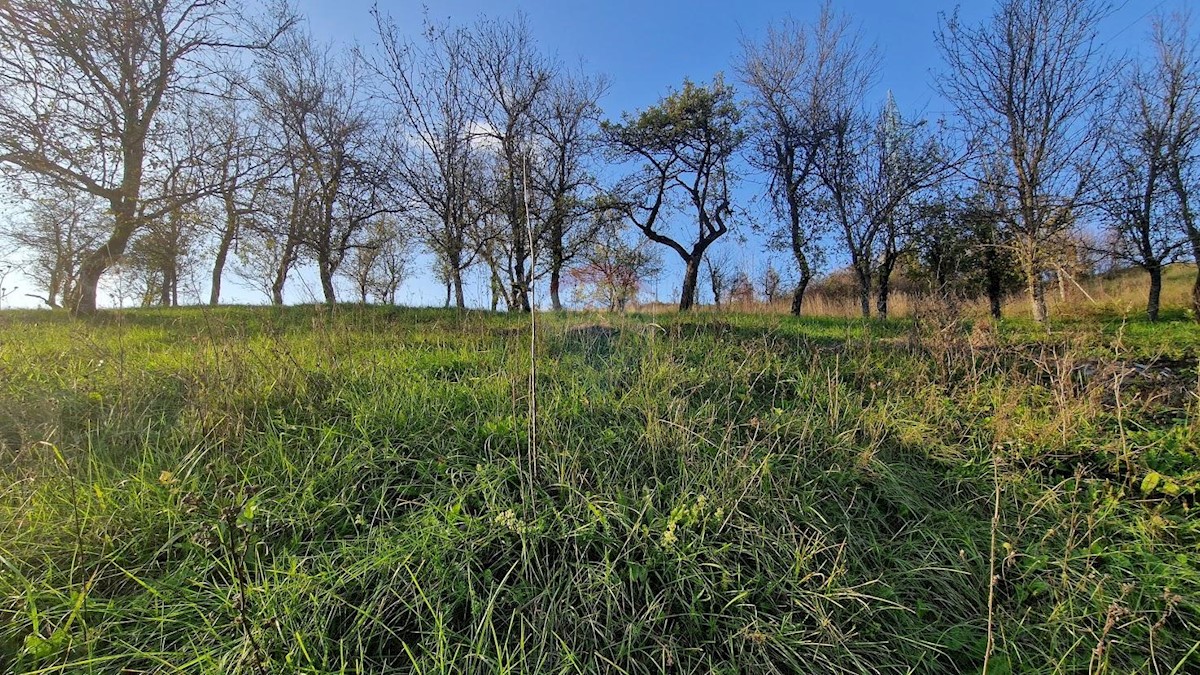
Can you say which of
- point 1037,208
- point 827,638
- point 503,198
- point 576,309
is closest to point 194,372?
point 827,638

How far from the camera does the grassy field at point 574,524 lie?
1.48 m

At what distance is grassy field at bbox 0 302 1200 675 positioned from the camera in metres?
1.48

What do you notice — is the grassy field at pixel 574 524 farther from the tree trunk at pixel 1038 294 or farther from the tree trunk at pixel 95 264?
the tree trunk at pixel 1038 294

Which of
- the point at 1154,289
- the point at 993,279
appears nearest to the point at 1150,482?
the point at 1154,289

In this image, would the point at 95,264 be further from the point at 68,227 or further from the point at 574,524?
the point at 574,524

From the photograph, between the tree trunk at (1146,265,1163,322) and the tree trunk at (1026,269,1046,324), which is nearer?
the tree trunk at (1026,269,1046,324)

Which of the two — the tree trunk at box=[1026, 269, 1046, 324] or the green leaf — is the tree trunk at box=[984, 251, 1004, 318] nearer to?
the tree trunk at box=[1026, 269, 1046, 324]

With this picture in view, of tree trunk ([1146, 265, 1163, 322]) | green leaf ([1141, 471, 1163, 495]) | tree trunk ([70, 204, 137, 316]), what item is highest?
tree trunk ([70, 204, 137, 316])

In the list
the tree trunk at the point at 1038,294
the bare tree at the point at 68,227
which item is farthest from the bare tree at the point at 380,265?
the tree trunk at the point at 1038,294

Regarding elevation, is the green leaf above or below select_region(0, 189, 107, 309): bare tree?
below

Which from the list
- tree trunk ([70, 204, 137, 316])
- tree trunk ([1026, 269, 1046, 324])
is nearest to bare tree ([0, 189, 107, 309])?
tree trunk ([70, 204, 137, 316])

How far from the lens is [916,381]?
3.63 meters

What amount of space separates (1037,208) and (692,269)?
25.5 feet

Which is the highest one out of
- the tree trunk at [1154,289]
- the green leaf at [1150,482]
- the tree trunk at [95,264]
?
the tree trunk at [95,264]
